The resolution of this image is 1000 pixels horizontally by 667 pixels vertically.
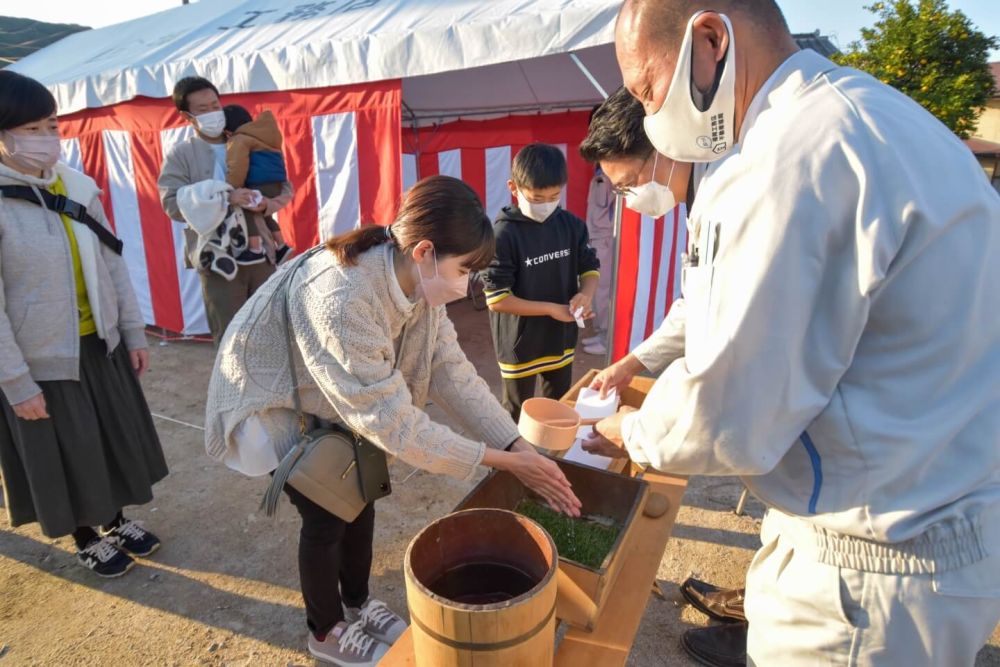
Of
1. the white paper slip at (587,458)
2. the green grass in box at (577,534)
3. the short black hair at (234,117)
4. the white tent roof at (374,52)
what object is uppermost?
the white tent roof at (374,52)

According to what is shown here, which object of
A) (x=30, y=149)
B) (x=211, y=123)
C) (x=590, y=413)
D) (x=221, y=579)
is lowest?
(x=221, y=579)

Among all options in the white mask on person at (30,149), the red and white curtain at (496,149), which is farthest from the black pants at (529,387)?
the red and white curtain at (496,149)

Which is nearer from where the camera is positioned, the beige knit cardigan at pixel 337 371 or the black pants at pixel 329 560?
the beige knit cardigan at pixel 337 371

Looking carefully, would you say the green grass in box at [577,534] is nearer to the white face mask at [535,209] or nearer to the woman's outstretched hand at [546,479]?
the woman's outstretched hand at [546,479]

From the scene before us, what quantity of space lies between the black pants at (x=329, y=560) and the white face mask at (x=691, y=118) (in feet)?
4.63

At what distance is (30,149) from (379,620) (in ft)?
6.90

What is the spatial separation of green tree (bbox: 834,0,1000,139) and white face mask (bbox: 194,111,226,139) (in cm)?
1290

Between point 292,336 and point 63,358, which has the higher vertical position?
point 292,336

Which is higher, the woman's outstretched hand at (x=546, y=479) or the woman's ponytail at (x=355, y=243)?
the woman's ponytail at (x=355, y=243)

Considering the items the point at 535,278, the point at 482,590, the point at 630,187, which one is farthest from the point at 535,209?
the point at 482,590

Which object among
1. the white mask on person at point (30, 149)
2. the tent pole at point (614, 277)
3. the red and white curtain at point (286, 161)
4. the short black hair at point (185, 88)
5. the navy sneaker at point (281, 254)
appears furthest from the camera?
the red and white curtain at point (286, 161)

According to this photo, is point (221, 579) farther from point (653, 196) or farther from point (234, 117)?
point (234, 117)

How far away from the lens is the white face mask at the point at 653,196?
75.4 inches

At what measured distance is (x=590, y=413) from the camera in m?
2.09
